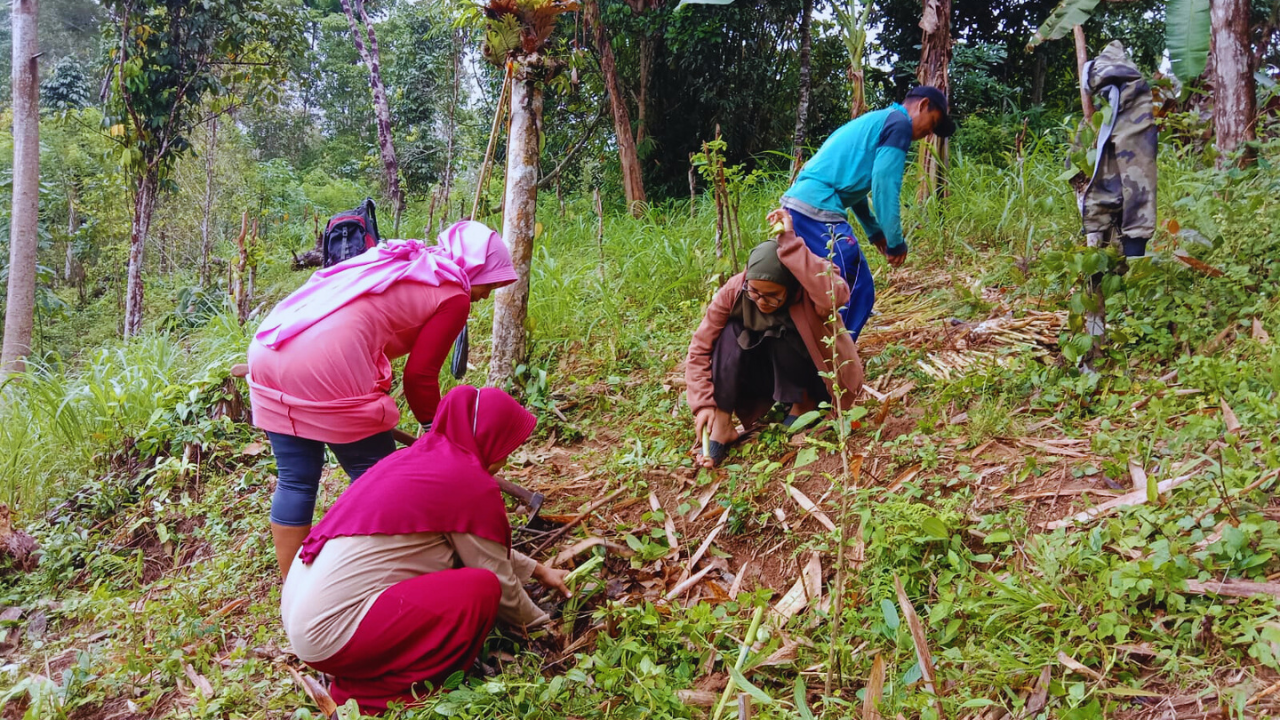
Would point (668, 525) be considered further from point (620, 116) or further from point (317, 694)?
point (620, 116)

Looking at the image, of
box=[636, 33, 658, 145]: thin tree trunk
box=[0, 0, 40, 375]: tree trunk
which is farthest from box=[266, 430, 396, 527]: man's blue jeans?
box=[636, 33, 658, 145]: thin tree trunk

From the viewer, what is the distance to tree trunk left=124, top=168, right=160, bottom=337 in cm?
770

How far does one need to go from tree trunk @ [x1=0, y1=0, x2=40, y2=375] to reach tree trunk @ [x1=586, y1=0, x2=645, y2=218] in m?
5.51

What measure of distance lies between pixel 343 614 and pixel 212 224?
1428cm

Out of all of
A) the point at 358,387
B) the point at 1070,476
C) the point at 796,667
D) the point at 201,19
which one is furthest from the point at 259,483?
the point at 201,19

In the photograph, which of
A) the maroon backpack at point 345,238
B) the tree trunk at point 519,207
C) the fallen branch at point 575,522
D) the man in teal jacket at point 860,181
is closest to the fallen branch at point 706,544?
the fallen branch at point 575,522

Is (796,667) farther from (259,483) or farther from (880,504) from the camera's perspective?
(259,483)

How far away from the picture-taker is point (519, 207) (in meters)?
4.12

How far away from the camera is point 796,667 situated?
223cm

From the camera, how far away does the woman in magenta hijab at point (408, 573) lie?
2268mm

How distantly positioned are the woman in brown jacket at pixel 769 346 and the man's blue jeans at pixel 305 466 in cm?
144

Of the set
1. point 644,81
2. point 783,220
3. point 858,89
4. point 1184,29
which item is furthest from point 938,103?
point 644,81

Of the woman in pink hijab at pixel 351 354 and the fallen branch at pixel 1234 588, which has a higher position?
the woman in pink hijab at pixel 351 354

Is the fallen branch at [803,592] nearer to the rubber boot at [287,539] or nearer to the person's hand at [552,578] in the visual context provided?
the person's hand at [552,578]
